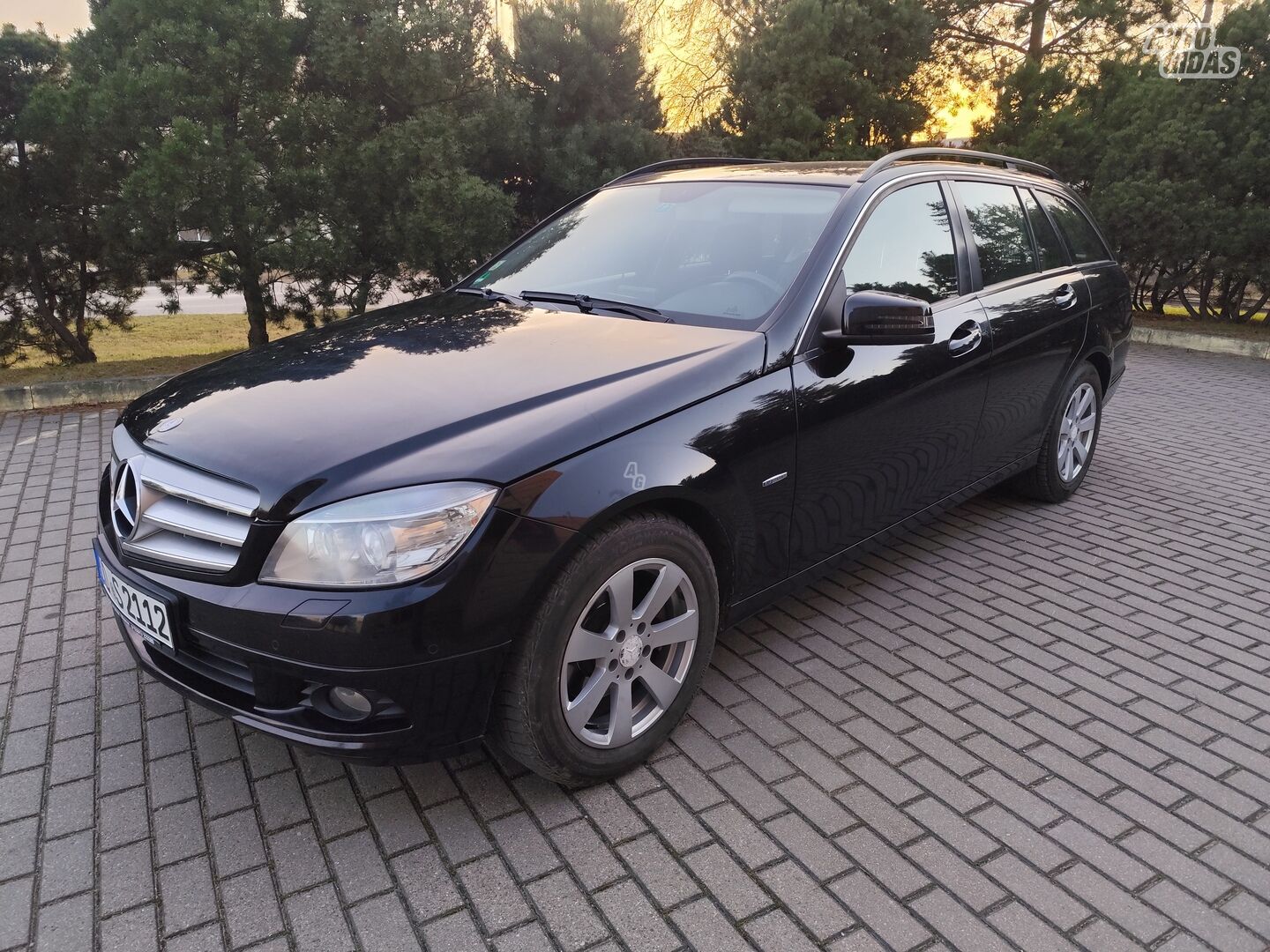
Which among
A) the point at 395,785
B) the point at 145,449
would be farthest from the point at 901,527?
the point at 145,449

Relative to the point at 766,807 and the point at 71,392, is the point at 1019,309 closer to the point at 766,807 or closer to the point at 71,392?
the point at 766,807

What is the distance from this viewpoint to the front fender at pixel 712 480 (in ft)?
7.34

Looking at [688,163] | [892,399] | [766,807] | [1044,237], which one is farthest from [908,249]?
[766,807]

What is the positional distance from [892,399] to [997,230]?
1356mm

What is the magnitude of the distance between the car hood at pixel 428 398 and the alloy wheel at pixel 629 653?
1.44 ft

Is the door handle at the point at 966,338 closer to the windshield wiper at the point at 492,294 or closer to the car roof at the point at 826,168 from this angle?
the car roof at the point at 826,168

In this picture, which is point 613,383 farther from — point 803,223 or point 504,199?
point 504,199

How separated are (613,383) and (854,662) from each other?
58.4 inches

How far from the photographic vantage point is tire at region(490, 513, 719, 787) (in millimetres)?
2256

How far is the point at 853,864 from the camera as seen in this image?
2.28m

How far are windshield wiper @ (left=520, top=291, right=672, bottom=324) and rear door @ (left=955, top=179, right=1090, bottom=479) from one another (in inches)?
62.2

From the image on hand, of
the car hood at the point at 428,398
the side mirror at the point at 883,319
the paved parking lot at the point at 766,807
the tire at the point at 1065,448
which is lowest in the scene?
the paved parking lot at the point at 766,807

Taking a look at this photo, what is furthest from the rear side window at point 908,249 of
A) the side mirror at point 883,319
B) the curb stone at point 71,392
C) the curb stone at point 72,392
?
the curb stone at point 71,392

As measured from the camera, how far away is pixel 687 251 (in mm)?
3346
